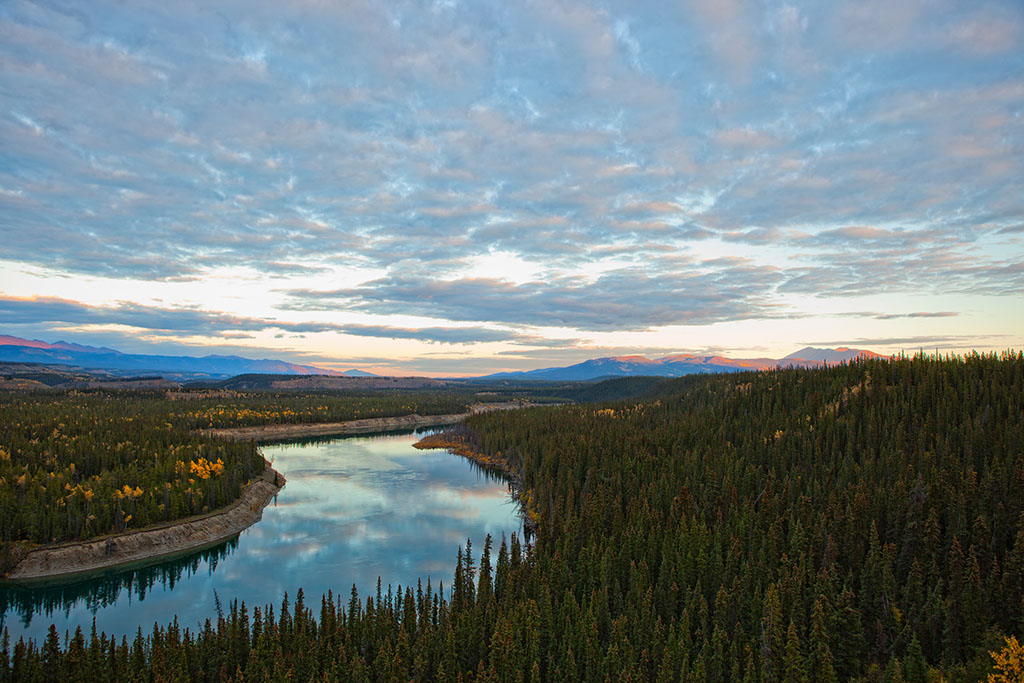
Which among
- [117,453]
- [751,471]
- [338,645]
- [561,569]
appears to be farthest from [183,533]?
[751,471]

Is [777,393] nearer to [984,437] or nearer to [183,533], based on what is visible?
[984,437]

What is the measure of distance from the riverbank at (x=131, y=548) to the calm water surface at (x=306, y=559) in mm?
2501

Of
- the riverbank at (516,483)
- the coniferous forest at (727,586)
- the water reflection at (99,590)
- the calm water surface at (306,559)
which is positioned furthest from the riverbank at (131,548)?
the riverbank at (516,483)

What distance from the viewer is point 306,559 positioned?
91.6 m

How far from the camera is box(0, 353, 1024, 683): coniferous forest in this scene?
53000 mm

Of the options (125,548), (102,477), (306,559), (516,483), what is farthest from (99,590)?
(516,483)

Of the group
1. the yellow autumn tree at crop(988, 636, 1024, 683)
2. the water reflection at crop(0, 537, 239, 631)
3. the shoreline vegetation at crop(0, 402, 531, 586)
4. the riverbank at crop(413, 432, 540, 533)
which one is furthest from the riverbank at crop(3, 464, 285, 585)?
the yellow autumn tree at crop(988, 636, 1024, 683)

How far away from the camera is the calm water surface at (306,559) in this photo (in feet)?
243

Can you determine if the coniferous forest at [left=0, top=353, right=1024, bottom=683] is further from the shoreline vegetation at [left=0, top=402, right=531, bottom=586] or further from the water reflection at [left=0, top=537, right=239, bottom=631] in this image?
the shoreline vegetation at [left=0, top=402, right=531, bottom=586]

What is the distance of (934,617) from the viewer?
60.6 m

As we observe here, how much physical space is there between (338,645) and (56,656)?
24334 mm

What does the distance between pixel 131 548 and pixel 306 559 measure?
27406mm

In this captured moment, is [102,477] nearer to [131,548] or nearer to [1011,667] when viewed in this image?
[131,548]

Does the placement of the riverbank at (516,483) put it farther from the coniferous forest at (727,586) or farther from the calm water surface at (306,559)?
the calm water surface at (306,559)
